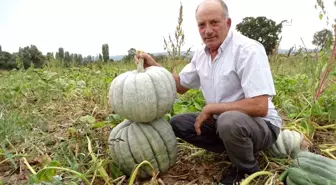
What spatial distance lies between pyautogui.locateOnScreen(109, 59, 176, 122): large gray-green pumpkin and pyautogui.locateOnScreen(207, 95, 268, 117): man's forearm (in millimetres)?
382

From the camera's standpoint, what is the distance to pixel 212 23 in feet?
9.14

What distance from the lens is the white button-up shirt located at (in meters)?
2.55

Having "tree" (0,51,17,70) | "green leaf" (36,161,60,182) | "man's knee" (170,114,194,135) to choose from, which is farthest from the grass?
"tree" (0,51,17,70)

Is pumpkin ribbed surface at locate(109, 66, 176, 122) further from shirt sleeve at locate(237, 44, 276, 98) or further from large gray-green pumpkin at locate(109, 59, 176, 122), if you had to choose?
shirt sleeve at locate(237, 44, 276, 98)

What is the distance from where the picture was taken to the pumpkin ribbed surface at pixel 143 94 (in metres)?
2.56

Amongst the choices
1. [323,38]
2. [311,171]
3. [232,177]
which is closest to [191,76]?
[232,177]

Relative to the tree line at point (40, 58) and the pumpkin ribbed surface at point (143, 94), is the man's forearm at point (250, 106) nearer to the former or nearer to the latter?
the pumpkin ribbed surface at point (143, 94)

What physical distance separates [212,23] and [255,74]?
55cm

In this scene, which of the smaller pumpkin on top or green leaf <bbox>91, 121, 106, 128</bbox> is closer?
the smaller pumpkin on top

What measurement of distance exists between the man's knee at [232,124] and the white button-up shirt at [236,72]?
0.17 m

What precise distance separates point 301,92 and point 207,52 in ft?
6.18

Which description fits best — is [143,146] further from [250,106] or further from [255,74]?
[255,74]

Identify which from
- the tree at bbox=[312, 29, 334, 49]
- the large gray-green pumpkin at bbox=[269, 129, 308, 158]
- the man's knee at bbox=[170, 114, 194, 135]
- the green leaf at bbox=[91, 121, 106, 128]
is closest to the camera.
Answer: the large gray-green pumpkin at bbox=[269, 129, 308, 158]

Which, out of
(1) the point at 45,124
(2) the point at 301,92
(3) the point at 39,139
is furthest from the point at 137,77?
(2) the point at 301,92
